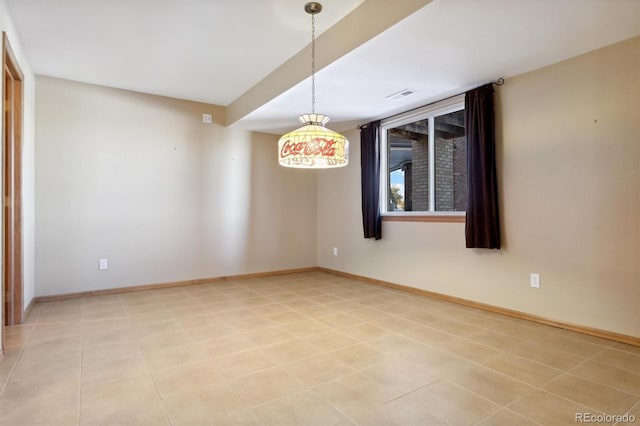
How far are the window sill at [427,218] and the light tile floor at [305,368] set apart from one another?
37.3 inches

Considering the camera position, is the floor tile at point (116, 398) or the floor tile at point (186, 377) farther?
the floor tile at point (186, 377)

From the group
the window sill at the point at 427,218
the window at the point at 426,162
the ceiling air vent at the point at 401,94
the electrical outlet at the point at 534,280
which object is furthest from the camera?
the window at the point at 426,162

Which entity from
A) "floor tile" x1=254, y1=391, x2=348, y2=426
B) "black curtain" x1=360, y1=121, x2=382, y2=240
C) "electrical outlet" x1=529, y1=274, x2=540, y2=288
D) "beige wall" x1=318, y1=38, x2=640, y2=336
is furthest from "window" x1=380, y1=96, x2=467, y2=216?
"floor tile" x1=254, y1=391, x2=348, y2=426

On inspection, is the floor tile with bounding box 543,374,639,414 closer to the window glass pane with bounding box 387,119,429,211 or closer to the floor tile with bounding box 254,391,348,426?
the floor tile with bounding box 254,391,348,426

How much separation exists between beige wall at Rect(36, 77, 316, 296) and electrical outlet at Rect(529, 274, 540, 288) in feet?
11.4

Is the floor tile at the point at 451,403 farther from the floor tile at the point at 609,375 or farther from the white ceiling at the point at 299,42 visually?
the white ceiling at the point at 299,42

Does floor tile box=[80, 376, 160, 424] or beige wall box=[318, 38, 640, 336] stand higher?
beige wall box=[318, 38, 640, 336]

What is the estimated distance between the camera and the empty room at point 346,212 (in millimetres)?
1988

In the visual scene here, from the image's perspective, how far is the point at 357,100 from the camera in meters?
3.94

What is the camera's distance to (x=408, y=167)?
14.8 ft

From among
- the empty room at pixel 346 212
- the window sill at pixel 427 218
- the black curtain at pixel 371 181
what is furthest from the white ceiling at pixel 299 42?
the window sill at pixel 427 218

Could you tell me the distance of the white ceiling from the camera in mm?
2314

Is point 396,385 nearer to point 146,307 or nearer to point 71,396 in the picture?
point 71,396

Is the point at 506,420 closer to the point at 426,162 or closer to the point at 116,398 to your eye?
the point at 116,398
